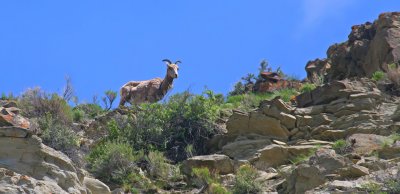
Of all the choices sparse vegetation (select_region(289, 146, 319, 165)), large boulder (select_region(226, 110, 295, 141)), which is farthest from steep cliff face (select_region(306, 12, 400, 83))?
sparse vegetation (select_region(289, 146, 319, 165))

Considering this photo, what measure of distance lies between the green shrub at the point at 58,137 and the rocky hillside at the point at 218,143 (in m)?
0.02

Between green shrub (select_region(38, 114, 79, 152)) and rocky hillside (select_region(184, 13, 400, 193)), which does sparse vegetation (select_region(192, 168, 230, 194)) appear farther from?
green shrub (select_region(38, 114, 79, 152))

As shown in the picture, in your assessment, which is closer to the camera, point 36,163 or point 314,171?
point 36,163

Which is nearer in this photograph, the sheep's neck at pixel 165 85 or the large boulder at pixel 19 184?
the large boulder at pixel 19 184

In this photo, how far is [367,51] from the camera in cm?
2242

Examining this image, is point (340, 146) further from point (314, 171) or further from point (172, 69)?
point (172, 69)

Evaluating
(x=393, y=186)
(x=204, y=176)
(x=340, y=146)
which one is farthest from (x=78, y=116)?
(x=393, y=186)

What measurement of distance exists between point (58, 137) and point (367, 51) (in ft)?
29.5

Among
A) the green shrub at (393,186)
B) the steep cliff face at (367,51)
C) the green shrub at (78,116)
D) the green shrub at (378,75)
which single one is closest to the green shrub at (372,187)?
the green shrub at (393,186)

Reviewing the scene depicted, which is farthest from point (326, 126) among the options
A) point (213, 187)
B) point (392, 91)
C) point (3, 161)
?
point (3, 161)

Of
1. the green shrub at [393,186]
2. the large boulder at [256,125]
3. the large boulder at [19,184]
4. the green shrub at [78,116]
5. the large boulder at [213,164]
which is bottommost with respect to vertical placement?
the green shrub at [393,186]

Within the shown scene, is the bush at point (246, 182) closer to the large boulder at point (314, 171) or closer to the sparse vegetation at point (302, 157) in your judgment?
the large boulder at point (314, 171)

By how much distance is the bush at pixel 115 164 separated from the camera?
630 inches

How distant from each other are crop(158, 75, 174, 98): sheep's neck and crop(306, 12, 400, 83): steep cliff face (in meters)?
3.95
